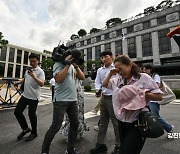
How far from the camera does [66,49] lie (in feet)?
8.34

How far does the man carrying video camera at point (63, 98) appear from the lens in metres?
2.38

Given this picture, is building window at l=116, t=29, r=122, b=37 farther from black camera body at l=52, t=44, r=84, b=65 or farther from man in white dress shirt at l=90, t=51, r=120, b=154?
black camera body at l=52, t=44, r=84, b=65

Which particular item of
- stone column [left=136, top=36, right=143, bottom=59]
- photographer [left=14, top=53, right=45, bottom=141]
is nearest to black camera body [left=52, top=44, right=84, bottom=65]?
photographer [left=14, top=53, right=45, bottom=141]

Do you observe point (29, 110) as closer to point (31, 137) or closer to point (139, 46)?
point (31, 137)

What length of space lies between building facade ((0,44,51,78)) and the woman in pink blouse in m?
51.6

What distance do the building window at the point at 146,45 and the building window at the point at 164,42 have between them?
2.12m

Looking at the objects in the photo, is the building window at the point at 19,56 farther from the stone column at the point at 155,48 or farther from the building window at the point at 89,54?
the stone column at the point at 155,48

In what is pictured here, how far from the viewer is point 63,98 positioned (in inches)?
97.3

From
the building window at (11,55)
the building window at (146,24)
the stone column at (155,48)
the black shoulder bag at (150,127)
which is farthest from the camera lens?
the building window at (11,55)

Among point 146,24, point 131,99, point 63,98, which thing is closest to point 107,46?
point 146,24

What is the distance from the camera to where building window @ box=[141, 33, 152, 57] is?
34050 mm

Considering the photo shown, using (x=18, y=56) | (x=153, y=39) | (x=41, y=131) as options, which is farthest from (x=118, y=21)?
→ (x=41, y=131)

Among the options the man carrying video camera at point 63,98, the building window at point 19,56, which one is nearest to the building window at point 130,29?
the building window at point 19,56

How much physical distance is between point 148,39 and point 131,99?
36.1m
